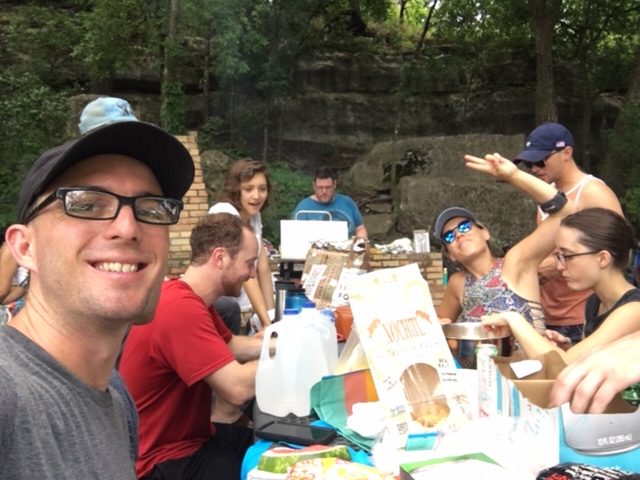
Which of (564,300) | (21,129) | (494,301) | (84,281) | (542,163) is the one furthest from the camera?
(21,129)

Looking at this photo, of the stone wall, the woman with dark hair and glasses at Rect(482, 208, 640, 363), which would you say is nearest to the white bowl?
the woman with dark hair and glasses at Rect(482, 208, 640, 363)

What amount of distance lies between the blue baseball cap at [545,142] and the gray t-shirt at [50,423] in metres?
2.87

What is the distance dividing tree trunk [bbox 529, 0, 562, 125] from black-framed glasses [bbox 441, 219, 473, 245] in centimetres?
1047

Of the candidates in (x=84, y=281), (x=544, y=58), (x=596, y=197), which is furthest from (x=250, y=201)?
(x=544, y=58)

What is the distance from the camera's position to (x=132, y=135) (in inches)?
54.6

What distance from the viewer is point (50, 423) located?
3.72 feet

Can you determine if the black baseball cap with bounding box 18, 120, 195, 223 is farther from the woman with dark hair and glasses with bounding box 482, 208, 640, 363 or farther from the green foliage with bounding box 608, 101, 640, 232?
the green foliage with bounding box 608, 101, 640, 232

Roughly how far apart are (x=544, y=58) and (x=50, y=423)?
13.5 m

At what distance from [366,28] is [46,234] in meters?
16.7

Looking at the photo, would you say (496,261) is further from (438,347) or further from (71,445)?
(71,445)

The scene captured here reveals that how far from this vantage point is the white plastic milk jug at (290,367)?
223 centimetres

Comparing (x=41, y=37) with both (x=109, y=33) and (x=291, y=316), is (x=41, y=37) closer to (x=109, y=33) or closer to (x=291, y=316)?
(x=109, y=33)

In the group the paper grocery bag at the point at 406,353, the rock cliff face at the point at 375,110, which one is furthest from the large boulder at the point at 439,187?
the paper grocery bag at the point at 406,353

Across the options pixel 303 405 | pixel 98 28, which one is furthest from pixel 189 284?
pixel 98 28
